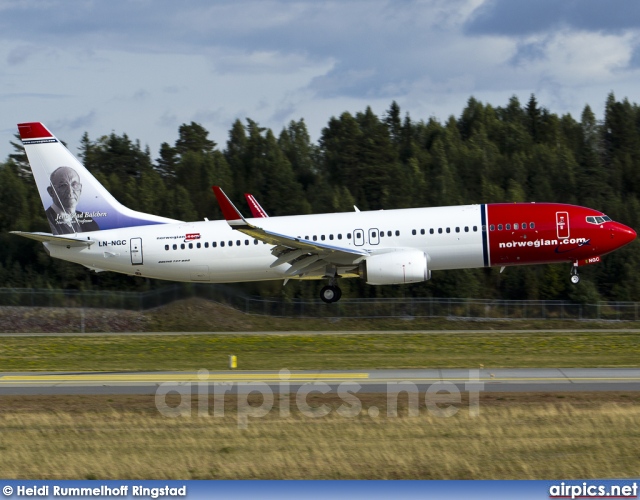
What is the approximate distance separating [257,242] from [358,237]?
4225mm

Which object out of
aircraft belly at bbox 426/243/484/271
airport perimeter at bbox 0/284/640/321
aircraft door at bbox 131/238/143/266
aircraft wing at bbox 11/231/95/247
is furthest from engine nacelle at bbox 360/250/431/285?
airport perimeter at bbox 0/284/640/321

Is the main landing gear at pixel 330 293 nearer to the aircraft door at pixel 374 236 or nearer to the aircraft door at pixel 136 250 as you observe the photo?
the aircraft door at pixel 374 236

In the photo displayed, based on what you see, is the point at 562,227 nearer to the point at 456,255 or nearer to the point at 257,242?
the point at 456,255

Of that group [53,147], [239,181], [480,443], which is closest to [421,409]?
[480,443]

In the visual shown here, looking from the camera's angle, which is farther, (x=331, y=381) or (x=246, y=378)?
(x=246, y=378)

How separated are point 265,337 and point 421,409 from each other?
19.1m

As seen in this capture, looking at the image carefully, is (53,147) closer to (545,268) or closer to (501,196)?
(545,268)

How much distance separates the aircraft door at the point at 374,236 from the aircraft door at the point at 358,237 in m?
0.33

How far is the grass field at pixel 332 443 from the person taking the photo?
1711 centimetres

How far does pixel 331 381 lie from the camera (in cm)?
2702

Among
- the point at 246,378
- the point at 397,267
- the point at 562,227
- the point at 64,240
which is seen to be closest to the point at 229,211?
the point at 397,267

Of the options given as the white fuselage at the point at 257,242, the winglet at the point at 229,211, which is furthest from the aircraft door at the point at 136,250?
the winglet at the point at 229,211

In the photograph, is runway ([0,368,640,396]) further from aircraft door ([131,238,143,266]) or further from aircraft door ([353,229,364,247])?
aircraft door ([131,238,143,266])

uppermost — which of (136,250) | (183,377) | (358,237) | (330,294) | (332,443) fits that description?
(358,237)
